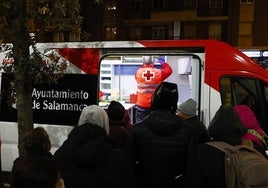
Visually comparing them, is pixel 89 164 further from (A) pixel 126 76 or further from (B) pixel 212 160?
(A) pixel 126 76

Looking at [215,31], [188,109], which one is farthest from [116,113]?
[215,31]

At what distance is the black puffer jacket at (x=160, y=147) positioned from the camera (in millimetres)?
3242

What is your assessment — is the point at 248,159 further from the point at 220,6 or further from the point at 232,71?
the point at 220,6

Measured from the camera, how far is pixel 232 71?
472 centimetres

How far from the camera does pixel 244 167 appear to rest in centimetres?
238

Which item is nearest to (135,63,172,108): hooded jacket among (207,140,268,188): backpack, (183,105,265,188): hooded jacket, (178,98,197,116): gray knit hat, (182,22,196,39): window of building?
(178,98,197,116): gray knit hat

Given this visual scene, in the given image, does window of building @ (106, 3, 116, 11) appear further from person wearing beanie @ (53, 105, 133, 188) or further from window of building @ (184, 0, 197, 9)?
person wearing beanie @ (53, 105, 133, 188)

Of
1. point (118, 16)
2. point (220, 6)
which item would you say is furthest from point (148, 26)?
point (220, 6)

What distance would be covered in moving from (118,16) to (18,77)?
29.0 metres

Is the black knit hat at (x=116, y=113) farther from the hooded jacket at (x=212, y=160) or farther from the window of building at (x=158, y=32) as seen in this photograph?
the window of building at (x=158, y=32)

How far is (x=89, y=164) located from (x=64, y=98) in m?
2.78

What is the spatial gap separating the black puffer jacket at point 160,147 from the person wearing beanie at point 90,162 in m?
0.72

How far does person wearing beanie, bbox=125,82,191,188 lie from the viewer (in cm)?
324

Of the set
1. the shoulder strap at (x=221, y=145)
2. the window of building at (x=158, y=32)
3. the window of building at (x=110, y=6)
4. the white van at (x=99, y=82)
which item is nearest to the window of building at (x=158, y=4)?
the window of building at (x=158, y=32)
